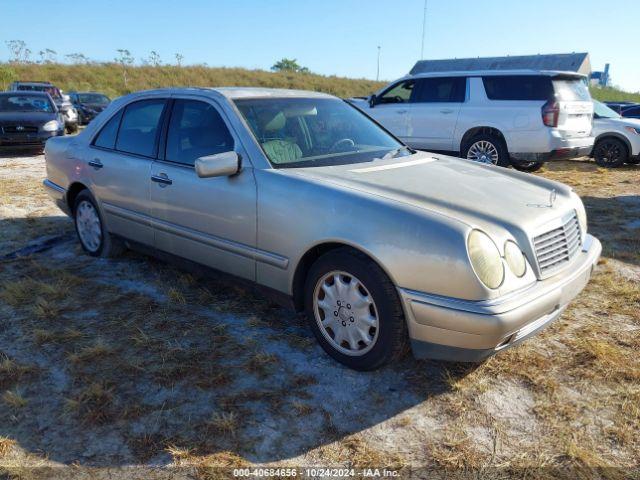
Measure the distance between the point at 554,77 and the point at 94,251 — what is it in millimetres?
7698

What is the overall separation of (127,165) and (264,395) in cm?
235

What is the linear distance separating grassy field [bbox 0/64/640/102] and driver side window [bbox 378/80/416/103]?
28816 mm

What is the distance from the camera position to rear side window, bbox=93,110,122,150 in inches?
181

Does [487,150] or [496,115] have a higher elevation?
[496,115]

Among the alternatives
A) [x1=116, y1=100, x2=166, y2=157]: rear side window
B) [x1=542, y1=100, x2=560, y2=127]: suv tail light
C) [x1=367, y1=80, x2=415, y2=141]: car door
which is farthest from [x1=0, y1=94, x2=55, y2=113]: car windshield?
[x1=542, y1=100, x2=560, y2=127]: suv tail light

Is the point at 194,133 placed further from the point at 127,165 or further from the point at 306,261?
the point at 306,261

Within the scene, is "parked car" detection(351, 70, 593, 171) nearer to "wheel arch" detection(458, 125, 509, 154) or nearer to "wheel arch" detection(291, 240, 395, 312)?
"wheel arch" detection(458, 125, 509, 154)

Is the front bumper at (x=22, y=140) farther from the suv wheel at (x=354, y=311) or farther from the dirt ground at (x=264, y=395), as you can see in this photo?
the suv wheel at (x=354, y=311)

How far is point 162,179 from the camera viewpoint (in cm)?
395

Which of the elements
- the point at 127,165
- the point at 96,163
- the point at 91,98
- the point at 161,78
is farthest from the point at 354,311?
the point at 161,78

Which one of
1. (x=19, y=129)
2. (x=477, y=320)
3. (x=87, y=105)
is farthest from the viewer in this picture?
(x=87, y=105)

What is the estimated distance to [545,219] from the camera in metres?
2.96

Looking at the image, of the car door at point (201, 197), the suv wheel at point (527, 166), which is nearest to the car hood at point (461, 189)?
the car door at point (201, 197)

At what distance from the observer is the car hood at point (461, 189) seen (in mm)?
2832
